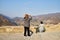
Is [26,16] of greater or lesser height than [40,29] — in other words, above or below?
above

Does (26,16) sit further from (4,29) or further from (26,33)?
(4,29)

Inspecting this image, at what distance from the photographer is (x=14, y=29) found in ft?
98.0

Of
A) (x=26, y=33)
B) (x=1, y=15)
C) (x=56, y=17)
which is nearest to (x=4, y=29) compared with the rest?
(x=26, y=33)

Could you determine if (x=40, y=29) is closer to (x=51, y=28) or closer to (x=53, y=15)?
(x=51, y=28)

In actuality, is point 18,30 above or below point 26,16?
below

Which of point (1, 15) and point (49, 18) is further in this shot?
point (49, 18)

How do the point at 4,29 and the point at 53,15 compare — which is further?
the point at 53,15

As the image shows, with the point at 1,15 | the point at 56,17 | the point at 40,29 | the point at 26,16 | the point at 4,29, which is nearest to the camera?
the point at 26,16

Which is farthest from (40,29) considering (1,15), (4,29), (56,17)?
(56,17)

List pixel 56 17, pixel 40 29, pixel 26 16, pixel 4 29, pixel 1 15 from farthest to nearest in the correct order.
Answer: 1. pixel 56 17
2. pixel 1 15
3. pixel 4 29
4. pixel 40 29
5. pixel 26 16

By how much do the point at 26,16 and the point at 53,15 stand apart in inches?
2257

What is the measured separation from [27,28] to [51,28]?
17651mm

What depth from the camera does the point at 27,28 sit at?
1229cm

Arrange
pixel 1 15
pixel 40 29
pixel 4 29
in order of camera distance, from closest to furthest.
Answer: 1. pixel 40 29
2. pixel 4 29
3. pixel 1 15
